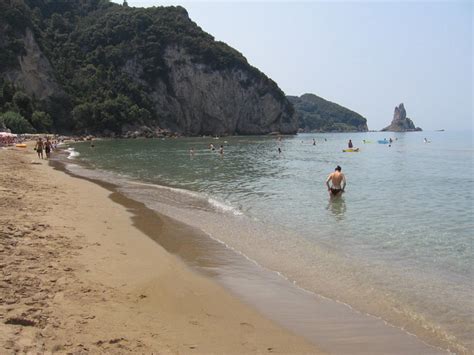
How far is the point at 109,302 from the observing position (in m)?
6.20

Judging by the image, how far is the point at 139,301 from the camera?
21.4 feet

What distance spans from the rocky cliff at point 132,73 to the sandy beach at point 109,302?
10767 cm

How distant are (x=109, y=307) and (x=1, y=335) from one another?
166cm

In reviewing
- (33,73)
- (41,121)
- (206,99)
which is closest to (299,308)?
(41,121)

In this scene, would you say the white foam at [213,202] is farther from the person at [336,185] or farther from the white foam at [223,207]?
the person at [336,185]

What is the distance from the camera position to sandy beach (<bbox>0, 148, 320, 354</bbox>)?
4.97 metres

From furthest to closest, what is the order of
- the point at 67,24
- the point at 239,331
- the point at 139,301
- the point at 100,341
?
1. the point at 67,24
2. the point at 139,301
3. the point at 239,331
4. the point at 100,341

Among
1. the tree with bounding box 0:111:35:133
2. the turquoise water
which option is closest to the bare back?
the turquoise water

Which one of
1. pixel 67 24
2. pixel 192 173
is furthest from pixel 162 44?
pixel 192 173

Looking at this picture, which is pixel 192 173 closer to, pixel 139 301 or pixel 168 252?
pixel 168 252

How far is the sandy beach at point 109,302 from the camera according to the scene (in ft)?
16.3

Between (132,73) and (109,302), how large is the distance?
150 m

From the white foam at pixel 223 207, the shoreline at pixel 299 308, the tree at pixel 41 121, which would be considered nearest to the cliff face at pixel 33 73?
the tree at pixel 41 121

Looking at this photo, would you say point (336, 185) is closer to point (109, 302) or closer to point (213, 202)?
point (213, 202)
